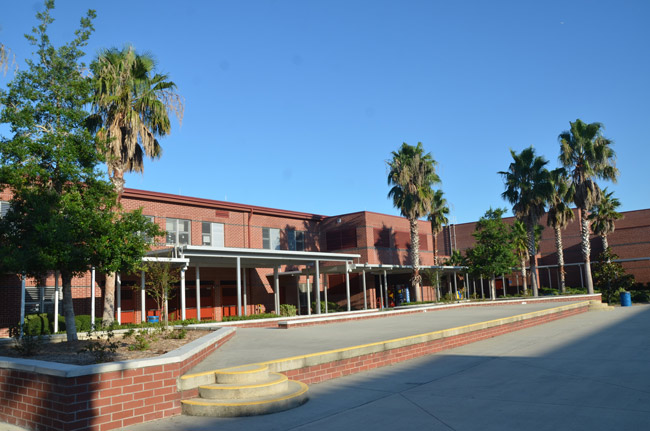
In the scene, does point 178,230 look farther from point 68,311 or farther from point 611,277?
point 611,277

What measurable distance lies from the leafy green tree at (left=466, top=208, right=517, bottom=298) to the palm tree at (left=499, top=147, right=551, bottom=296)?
196 centimetres

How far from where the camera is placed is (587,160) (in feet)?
118

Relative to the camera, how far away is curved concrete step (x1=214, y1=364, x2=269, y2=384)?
7.07m

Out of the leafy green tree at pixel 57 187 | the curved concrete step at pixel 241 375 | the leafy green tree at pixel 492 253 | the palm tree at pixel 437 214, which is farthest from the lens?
the palm tree at pixel 437 214

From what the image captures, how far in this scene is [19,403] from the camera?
6.70 m

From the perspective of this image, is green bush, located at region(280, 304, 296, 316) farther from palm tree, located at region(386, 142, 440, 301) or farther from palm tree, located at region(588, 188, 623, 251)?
palm tree, located at region(588, 188, 623, 251)

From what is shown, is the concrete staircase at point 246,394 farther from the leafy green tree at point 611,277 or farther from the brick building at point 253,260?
the leafy green tree at point 611,277

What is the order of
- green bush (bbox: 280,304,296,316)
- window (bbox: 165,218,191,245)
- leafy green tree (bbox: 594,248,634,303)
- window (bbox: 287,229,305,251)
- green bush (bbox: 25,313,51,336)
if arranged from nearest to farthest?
green bush (bbox: 25,313,51,336)
green bush (bbox: 280,304,296,316)
window (bbox: 165,218,191,245)
window (bbox: 287,229,305,251)
leafy green tree (bbox: 594,248,634,303)

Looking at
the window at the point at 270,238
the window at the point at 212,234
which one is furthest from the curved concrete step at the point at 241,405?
the window at the point at 270,238

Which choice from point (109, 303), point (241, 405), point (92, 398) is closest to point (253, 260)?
point (109, 303)

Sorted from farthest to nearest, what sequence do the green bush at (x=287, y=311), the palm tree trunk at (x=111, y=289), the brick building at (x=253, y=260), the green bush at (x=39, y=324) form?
the green bush at (x=287, y=311) < the brick building at (x=253, y=260) < the palm tree trunk at (x=111, y=289) < the green bush at (x=39, y=324)

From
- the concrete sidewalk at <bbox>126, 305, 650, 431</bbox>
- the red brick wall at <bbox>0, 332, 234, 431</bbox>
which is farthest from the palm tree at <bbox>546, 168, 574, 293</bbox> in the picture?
the red brick wall at <bbox>0, 332, 234, 431</bbox>

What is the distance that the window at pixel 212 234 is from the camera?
94.9ft

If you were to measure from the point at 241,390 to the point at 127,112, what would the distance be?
49.2 ft
